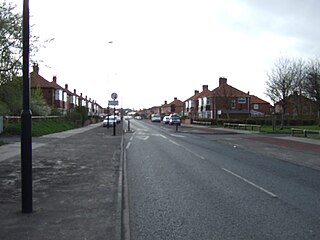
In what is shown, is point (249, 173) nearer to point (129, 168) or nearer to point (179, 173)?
point (179, 173)

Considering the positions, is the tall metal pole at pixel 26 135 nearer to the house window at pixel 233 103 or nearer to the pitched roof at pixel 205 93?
the house window at pixel 233 103

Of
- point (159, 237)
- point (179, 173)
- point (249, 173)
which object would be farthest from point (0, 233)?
point (249, 173)

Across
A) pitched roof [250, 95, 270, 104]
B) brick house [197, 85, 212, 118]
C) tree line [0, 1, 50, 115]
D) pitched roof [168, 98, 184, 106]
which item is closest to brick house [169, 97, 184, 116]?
pitched roof [168, 98, 184, 106]

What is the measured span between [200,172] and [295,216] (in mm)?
5750

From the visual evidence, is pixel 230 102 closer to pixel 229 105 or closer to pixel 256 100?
pixel 229 105

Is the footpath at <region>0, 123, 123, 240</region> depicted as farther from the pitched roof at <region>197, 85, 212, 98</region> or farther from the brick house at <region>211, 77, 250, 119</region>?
the pitched roof at <region>197, 85, 212, 98</region>

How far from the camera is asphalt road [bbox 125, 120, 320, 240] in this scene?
249 inches

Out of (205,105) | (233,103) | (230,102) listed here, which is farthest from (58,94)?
(233,103)

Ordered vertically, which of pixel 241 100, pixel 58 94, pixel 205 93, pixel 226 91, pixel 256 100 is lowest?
pixel 241 100

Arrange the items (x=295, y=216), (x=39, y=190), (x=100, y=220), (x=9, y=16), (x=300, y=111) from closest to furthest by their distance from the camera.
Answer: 1. (x=100, y=220)
2. (x=295, y=216)
3. (x=39, y=190)
4. (x=9, y=16)
5. (x=300, y=111)

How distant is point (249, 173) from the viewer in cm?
1288

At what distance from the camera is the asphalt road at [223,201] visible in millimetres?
6332

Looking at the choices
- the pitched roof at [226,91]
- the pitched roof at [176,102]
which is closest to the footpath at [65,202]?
the pitched roof at [226,91]

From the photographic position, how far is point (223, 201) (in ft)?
28.1
